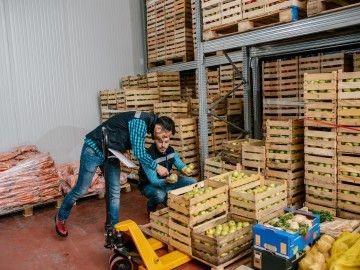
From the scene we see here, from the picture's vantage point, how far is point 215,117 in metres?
8.26

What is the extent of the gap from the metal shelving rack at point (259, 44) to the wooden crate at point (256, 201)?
2.47m

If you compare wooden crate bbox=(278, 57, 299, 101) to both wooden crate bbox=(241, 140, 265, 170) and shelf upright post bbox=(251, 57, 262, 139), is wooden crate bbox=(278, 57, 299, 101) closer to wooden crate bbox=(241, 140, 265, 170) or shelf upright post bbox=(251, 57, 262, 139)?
shelf upright post bbox=(251, 57, 262, 139)

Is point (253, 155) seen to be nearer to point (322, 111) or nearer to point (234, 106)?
point (322, 111)

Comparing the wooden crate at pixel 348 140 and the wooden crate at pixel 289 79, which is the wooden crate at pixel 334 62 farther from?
the wooden crate at pixel 348 140

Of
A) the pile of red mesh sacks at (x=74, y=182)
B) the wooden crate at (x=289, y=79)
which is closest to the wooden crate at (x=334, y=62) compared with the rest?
the wooden crate at (x=289, y=79)

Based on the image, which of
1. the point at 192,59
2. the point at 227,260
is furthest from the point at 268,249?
the point at 192,59

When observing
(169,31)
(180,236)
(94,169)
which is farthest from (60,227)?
(169,31)

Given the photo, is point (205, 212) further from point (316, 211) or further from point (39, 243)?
point (39, 243)

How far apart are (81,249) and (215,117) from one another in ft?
13.7

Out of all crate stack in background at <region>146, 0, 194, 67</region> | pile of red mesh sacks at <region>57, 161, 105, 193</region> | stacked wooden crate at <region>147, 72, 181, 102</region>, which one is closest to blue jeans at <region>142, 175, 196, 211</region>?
pile of red mesh sacks at <region>57, 161, 105, 193</region>

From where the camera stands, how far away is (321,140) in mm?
5500

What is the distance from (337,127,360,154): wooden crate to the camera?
5.11 meters

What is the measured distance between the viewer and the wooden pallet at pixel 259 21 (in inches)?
224

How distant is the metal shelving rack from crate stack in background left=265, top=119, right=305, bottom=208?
149cm
